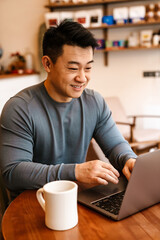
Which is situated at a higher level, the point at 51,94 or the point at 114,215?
the point at 51,94

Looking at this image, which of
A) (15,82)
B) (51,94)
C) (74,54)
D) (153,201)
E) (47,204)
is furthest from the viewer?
(15,82)

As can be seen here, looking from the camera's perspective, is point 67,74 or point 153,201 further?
point 67,74

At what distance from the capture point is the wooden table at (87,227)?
81 cm

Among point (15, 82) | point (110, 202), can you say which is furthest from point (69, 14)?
point (110, 202)

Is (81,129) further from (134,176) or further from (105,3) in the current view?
(105,3)

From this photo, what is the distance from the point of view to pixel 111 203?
38.4 inches

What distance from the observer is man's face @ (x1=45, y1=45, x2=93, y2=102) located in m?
1.36

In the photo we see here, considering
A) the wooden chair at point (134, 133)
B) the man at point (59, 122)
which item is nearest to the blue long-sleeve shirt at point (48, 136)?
the man at point (59, 122)

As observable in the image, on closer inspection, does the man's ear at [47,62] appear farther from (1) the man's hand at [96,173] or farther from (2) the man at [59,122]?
(1) the man's hand at [96,173]

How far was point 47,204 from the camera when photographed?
814 millimetres

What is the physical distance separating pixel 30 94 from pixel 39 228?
731 mm

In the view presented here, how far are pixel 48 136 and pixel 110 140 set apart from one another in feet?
1.02

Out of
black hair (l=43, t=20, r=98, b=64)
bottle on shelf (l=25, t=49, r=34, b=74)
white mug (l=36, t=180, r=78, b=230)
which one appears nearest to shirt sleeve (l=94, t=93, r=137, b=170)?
black hair (l=43, t=20, r=98, b=64)

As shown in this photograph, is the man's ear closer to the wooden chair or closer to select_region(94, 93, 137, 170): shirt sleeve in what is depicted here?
select_region(94, 93, 137, 170): shirt sleeve
